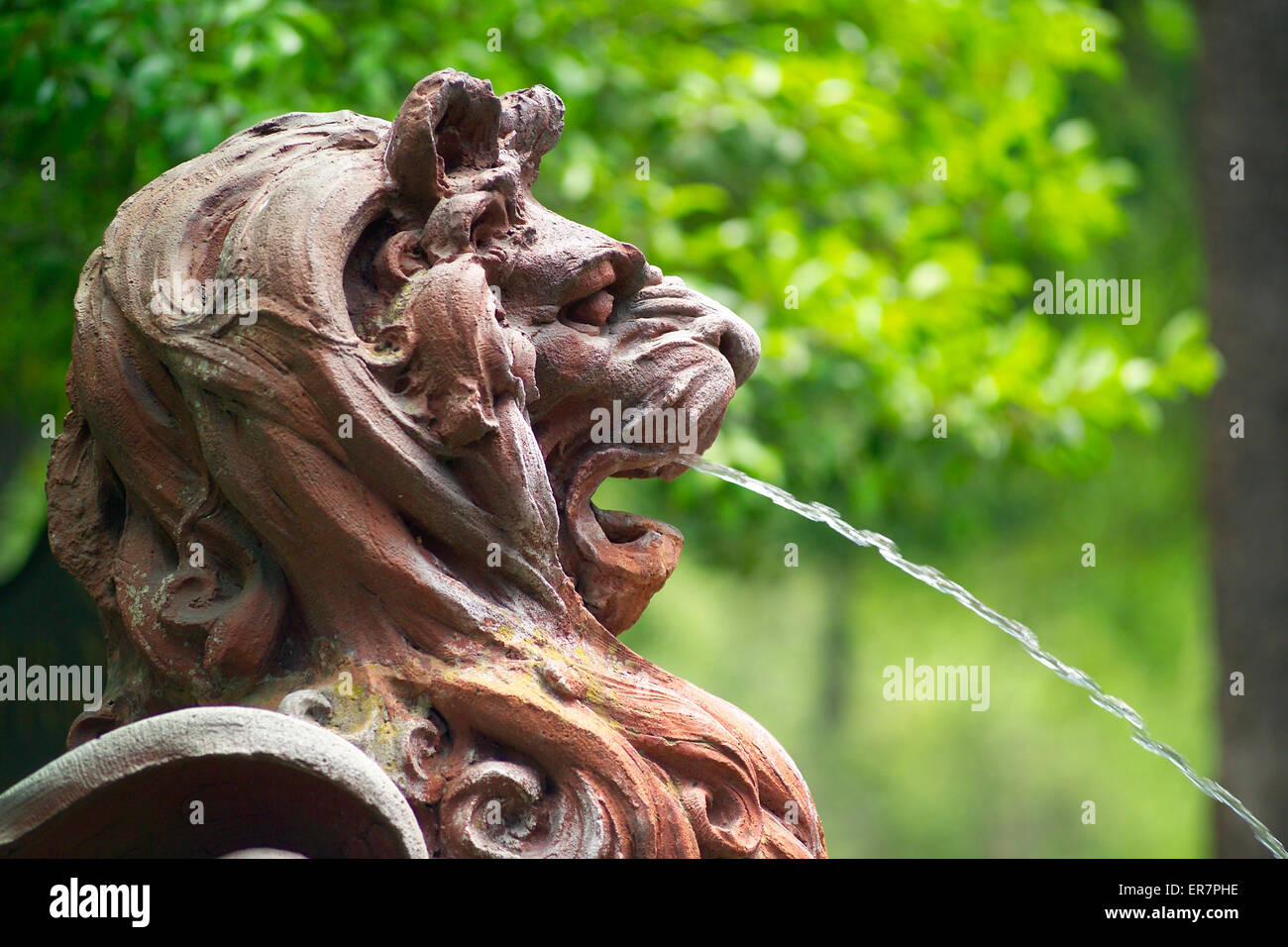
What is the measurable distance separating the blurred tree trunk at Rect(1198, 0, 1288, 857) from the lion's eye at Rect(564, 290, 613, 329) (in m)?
5.44

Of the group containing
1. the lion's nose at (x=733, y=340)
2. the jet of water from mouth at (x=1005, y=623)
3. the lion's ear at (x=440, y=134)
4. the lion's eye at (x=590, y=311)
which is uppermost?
the lion's ear at (x=440, y=134)

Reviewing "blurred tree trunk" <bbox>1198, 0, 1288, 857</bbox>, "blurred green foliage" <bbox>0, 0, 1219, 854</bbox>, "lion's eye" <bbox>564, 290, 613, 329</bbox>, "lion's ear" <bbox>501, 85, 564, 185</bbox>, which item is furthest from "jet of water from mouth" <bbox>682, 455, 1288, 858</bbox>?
"blurred tree trunk" <bbox>1198, 0, 1288, 857</bbox>

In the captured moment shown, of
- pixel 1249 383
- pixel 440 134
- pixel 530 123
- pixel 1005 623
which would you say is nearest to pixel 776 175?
pixel 1249 383

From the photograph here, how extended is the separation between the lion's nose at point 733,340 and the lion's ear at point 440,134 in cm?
44

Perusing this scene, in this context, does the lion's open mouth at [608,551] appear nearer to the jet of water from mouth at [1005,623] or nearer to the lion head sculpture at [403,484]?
the lion head sculpture at [403,484]

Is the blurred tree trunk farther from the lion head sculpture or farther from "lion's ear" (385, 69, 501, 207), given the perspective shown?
"lion's ear" (385, 69, 501, 207)

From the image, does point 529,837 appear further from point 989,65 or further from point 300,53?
point 989,65

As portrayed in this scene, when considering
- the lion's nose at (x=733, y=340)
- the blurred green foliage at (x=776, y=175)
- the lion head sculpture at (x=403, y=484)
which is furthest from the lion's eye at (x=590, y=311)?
the blurred green foliage at (x=776, y=175)

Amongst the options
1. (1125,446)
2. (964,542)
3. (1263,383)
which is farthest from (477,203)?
(1125,446)

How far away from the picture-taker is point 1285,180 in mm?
7312

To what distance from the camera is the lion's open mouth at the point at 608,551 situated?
2363 mm

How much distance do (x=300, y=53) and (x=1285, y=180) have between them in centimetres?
517

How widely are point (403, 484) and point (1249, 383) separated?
19.8ft

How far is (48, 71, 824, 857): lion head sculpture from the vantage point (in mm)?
2074
